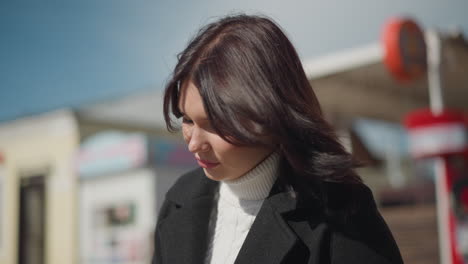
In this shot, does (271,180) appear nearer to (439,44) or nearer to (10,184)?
(439,44)

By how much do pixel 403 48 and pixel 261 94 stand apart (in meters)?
5.90

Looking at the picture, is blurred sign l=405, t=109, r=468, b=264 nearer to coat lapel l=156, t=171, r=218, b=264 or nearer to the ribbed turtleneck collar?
coat lapel l=156, t=171, r=218, b=264

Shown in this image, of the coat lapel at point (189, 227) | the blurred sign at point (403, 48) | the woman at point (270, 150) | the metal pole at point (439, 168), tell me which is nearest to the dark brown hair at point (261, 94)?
the woman at point (270, 150)

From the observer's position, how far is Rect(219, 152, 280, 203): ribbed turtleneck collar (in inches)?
48.9

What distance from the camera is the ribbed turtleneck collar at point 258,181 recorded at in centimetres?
124

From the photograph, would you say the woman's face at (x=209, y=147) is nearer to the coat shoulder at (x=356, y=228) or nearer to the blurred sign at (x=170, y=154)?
the coat shoulder at (x=356, y=228)

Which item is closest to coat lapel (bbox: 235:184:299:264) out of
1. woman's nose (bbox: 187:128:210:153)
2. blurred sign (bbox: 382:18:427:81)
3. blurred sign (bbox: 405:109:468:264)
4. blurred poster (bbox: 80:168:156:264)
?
woman's nose (bbox: 187:128:210:153)

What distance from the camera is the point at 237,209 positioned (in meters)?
1.34

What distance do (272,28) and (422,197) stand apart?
11.5 m

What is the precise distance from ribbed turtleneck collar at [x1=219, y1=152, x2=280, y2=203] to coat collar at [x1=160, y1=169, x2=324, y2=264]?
0.02 meters

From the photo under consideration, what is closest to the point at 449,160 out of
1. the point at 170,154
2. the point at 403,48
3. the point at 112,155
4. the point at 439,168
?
the point at 439,168

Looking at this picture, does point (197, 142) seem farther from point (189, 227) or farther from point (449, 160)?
point (449, 160)

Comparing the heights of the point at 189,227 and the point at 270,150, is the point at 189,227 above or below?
below

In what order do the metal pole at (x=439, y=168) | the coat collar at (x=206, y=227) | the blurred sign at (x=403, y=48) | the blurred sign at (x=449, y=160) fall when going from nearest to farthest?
the coat collar at (x=206, y=227)
the blurred sign at (x=449, y=160)
the metal pole at (x=439, y=168)
the blurred sign at (x=403, y=48)
